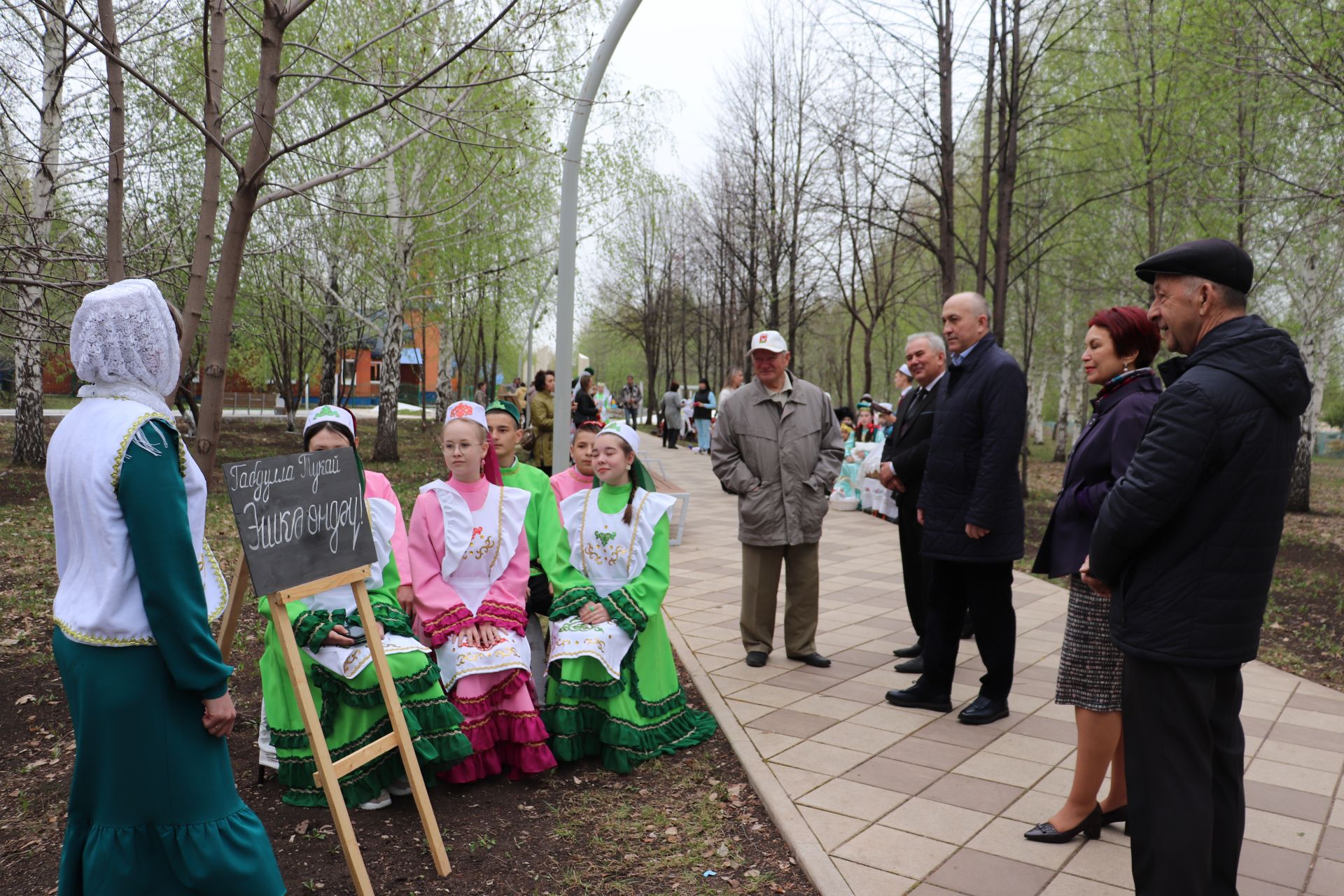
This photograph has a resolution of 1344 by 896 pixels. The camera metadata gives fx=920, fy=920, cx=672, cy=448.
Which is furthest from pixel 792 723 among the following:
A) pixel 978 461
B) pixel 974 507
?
pixel 978 461

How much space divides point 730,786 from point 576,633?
978 mm

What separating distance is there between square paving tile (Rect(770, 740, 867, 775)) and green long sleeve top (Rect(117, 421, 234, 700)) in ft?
9.05

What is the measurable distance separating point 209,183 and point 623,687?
9.92ft

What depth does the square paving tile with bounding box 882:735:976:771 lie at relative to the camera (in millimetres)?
4309

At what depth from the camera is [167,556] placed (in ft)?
7.57

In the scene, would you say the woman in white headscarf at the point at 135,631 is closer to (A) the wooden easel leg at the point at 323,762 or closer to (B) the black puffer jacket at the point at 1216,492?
(A) the wooden easel leg at the point at 323,762

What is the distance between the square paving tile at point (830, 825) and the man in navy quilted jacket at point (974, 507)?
4.44ft

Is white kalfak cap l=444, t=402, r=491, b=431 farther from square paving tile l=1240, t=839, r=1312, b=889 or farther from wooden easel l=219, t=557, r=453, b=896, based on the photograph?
square paving tile l=1240, t=839, r=1312, b=889

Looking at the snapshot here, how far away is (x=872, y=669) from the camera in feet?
19.0

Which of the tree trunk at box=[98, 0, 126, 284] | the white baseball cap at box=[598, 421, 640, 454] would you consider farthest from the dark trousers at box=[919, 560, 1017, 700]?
the tree trunk at box=[98, 0, 126, 284]

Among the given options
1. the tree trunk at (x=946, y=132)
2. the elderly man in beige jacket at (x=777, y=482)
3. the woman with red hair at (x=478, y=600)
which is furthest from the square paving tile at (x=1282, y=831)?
the tree trunk at (x=946, y=132)

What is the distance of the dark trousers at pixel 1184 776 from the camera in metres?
2.58

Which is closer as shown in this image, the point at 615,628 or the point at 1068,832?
the point at 1068,832

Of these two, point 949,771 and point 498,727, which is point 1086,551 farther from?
point 498,727
